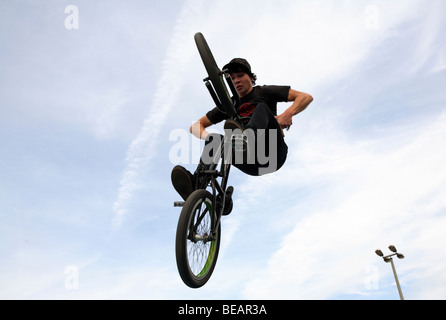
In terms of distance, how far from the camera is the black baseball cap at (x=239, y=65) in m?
5.05

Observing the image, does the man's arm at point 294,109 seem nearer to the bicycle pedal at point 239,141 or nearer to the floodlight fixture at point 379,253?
the bicycle pedal at point 239,141

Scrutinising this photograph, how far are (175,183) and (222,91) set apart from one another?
131cm

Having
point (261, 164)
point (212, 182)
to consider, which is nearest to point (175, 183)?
point (212, 182)

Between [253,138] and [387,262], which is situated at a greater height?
[387,262]

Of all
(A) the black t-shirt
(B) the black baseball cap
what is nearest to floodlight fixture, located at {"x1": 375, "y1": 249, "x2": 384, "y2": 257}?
(A) the black t-shirt

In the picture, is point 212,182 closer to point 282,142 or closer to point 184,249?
point 184,249

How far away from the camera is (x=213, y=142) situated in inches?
179

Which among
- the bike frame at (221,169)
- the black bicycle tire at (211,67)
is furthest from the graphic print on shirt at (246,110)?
the black bicycle tire at (211,67)

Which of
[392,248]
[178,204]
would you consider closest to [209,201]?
[178,204]

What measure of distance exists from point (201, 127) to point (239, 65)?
1098 mm

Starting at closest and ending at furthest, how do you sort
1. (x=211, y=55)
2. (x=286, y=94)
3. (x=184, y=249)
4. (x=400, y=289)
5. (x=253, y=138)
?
(x=184, y=249) < (x=211, y=55) < (x=253, y=138) < (x=286, y=94) < (x=400, y=289)

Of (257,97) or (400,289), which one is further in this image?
(400,289)

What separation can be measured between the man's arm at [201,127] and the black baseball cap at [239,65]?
87cm

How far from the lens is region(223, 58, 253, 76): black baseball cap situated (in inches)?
199
